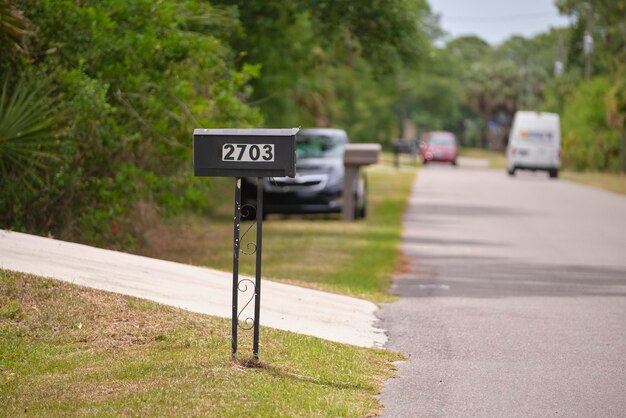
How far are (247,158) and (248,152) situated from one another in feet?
0.14

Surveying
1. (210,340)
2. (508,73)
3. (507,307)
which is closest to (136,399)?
(210,340)

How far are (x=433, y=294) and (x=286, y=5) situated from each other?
34.2ft

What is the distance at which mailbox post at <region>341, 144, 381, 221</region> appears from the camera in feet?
79.5

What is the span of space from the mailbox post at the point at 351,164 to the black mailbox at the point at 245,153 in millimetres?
15153

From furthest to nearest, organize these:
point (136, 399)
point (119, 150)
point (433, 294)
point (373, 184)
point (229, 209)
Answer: point (373, 184), point (229, 209), point (119, 150), point (433, 294), point (136, 399)

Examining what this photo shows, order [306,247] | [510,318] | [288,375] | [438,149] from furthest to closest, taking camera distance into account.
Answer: [438,149]
[306,247]
[510,318]
[288,375]

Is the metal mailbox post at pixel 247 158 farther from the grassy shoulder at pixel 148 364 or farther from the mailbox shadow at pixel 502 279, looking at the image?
the mailbox shadow at pixel 502 279

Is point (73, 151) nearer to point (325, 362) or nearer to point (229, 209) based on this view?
point (325, 362)

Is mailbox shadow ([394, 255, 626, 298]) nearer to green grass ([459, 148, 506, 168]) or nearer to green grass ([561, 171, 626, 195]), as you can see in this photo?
green grass ([561, 171, 626, 195])

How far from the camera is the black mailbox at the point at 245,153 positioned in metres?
8.93

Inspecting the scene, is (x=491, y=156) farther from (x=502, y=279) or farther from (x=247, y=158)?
(x=247, y=158)

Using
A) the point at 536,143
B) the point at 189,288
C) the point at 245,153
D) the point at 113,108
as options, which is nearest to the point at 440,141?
the point at 536,143

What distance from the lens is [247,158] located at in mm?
9008

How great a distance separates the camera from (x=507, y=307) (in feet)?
43.8
